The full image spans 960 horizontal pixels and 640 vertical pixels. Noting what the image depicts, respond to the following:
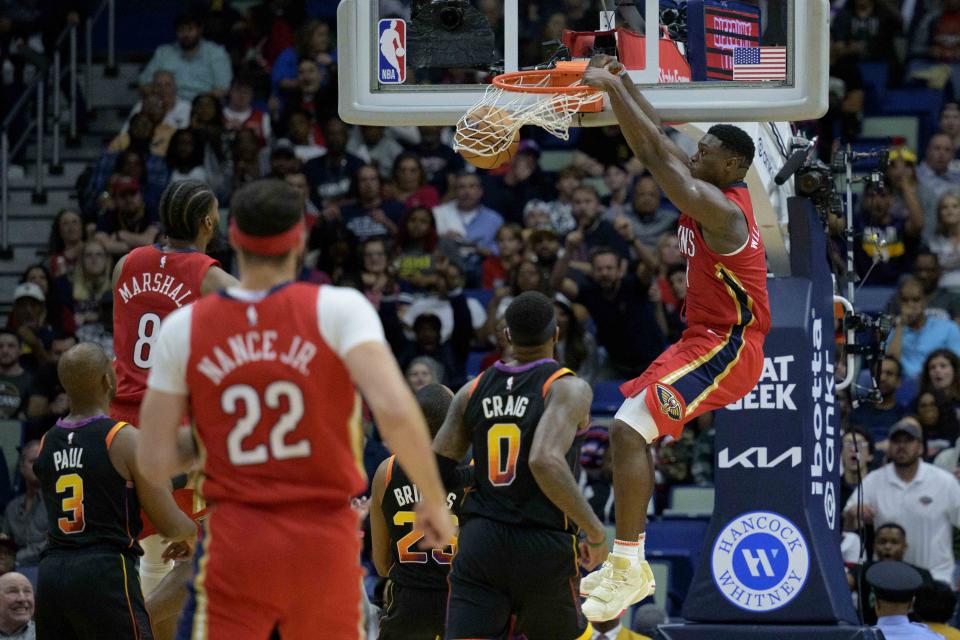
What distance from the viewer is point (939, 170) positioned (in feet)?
50.4

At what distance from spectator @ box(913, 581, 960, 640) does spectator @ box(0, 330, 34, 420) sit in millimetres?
8052

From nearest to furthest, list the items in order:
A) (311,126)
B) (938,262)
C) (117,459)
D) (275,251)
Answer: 1. (275,251)
2. (117,459)
3. (938,262)
4. (311,126)

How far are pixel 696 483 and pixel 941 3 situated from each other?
7550mm

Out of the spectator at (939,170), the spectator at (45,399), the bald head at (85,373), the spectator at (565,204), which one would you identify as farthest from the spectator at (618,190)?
the bald head at (85,373)

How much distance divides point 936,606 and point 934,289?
499cm

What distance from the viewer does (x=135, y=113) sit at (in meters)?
17.1

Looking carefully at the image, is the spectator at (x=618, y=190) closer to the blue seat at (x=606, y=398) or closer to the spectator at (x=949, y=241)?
the blue seat at (x=606, y=398)

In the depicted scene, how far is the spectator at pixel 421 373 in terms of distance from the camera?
13.0m

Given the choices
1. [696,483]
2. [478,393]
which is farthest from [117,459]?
[696,483]

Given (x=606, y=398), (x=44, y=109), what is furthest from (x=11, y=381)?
(x=606, y=398)

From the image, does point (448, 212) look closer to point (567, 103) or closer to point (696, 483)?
point (696, 483)

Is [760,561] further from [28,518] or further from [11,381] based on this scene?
[11,381]

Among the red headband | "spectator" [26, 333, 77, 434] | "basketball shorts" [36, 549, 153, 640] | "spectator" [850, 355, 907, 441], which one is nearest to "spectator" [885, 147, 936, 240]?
"spectator" [850, 355, 907, 441]

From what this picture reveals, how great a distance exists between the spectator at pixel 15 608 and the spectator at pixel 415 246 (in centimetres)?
558
